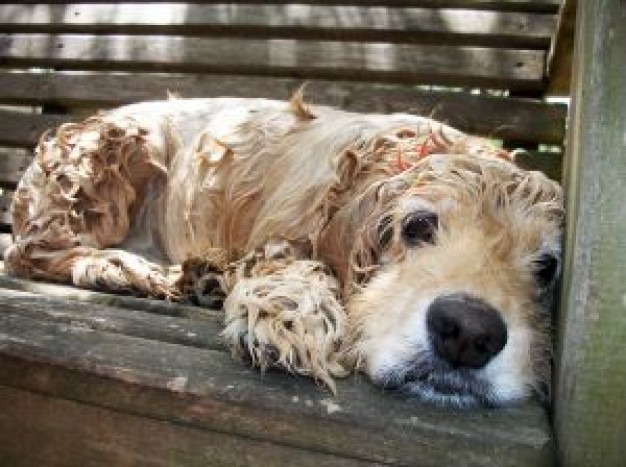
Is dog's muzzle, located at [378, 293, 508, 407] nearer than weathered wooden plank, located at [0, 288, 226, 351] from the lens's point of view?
Yes

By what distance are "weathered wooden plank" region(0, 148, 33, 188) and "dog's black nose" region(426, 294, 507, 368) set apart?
410 centimetres

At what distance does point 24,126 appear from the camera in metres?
5.82

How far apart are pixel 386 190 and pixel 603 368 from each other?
52.9 inches

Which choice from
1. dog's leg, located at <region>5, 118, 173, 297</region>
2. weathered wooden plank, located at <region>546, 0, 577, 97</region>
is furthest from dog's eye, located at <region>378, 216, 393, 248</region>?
weathered wooden plank, located at <region>546, 0, 577, 97</region>

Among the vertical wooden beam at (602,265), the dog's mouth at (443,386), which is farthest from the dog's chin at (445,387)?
the vertical wooden beam at (602,265)

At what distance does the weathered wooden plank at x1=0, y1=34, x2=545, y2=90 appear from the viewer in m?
5.18

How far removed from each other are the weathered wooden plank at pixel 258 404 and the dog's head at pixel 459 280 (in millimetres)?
139

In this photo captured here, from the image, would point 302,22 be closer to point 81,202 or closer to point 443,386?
point 81,202

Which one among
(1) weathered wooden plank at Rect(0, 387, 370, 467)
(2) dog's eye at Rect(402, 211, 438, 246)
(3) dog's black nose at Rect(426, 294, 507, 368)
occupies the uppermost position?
(2) dog's eye at Rect(402, 211, 438, 246)

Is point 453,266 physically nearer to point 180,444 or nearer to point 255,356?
point 255,356

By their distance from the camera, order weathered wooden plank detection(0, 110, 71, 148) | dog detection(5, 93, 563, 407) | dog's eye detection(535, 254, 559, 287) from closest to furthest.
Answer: dog detection(5, 93, 563, 407) < dog's eye detection(535, 254, 559, 287) < weathered wooden plank detection(0, 110, 71, 148)

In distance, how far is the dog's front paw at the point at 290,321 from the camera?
2.29 metres

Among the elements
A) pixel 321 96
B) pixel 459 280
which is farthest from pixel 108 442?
pixel 321 96

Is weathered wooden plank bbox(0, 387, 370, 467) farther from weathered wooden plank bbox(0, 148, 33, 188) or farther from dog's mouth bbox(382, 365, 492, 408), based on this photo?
weathered wooden plank bbox(0, 148, 33, 188)
